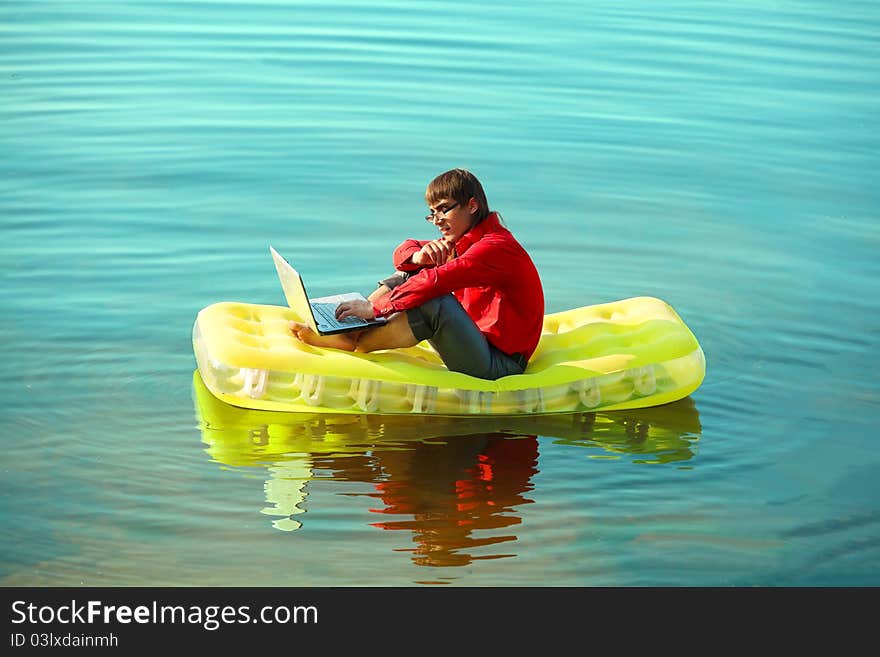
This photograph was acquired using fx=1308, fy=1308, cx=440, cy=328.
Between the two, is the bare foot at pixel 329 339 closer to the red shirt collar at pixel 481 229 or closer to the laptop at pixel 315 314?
the laptop at pixel 315 314

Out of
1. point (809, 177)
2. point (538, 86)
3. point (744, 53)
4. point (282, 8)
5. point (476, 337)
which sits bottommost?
Answer: point (476, 337)

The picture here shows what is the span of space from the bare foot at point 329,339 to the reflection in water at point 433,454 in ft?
1.14

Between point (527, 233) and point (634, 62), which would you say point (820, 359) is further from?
point (634, 62)

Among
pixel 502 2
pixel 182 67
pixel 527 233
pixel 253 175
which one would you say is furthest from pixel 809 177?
pixel 502 2

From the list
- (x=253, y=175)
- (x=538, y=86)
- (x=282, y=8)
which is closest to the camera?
(x=253, y=175)

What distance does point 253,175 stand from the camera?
10180 millimetres

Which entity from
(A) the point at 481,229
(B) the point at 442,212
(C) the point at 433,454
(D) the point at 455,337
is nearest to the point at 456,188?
(B) the point at 442,212

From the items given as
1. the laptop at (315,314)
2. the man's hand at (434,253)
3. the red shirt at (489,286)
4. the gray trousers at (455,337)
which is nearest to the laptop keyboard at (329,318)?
the laptop at (315,314)

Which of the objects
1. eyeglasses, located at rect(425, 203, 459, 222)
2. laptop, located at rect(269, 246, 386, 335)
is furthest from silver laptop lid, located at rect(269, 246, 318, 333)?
eyeglasses, located at rect(425, 203, 459, 222)

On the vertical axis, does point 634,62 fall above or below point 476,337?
above

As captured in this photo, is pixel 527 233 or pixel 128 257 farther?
pixel 527 233

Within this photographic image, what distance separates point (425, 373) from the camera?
6.23 m

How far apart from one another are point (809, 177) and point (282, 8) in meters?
8.58

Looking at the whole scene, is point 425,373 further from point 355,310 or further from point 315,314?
point 315,314
